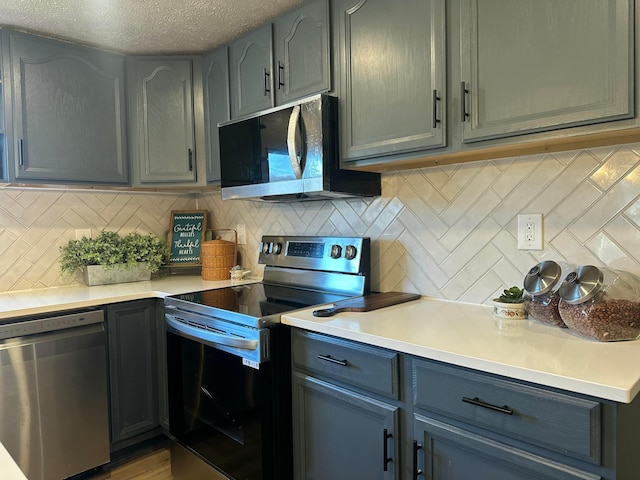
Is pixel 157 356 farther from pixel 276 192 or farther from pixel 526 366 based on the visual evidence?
pixel 526 366

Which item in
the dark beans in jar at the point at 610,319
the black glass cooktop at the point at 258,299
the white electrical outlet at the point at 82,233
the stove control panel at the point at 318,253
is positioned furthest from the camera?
the white electrical outlet at the point at 82,233

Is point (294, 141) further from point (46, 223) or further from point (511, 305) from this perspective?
point (46, 223)

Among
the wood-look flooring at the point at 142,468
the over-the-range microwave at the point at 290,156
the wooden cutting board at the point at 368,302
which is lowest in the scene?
the wood-look flooring at the point at 142,468

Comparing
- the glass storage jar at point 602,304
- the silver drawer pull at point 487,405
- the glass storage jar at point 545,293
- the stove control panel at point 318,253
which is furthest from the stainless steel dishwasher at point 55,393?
the glass storage jar at point 602,304

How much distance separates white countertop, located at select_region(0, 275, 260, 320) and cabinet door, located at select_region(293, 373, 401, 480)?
960 millimetres

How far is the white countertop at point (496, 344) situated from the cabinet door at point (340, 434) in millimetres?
210

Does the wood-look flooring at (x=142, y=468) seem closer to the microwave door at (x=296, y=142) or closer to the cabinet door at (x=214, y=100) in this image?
the cabinet door at (x=214, y=100)

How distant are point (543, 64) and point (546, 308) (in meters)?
0.71

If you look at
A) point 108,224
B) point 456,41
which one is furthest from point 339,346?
point 108,224

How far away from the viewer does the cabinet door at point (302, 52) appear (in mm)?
1804

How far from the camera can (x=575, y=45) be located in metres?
1.16

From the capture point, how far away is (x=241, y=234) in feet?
9.04

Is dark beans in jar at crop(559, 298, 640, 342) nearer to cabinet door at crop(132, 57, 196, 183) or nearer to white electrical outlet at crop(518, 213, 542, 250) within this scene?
white electrical outlet at crop(518, 213, 542, 250)

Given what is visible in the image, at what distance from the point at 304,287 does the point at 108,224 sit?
1385mm
